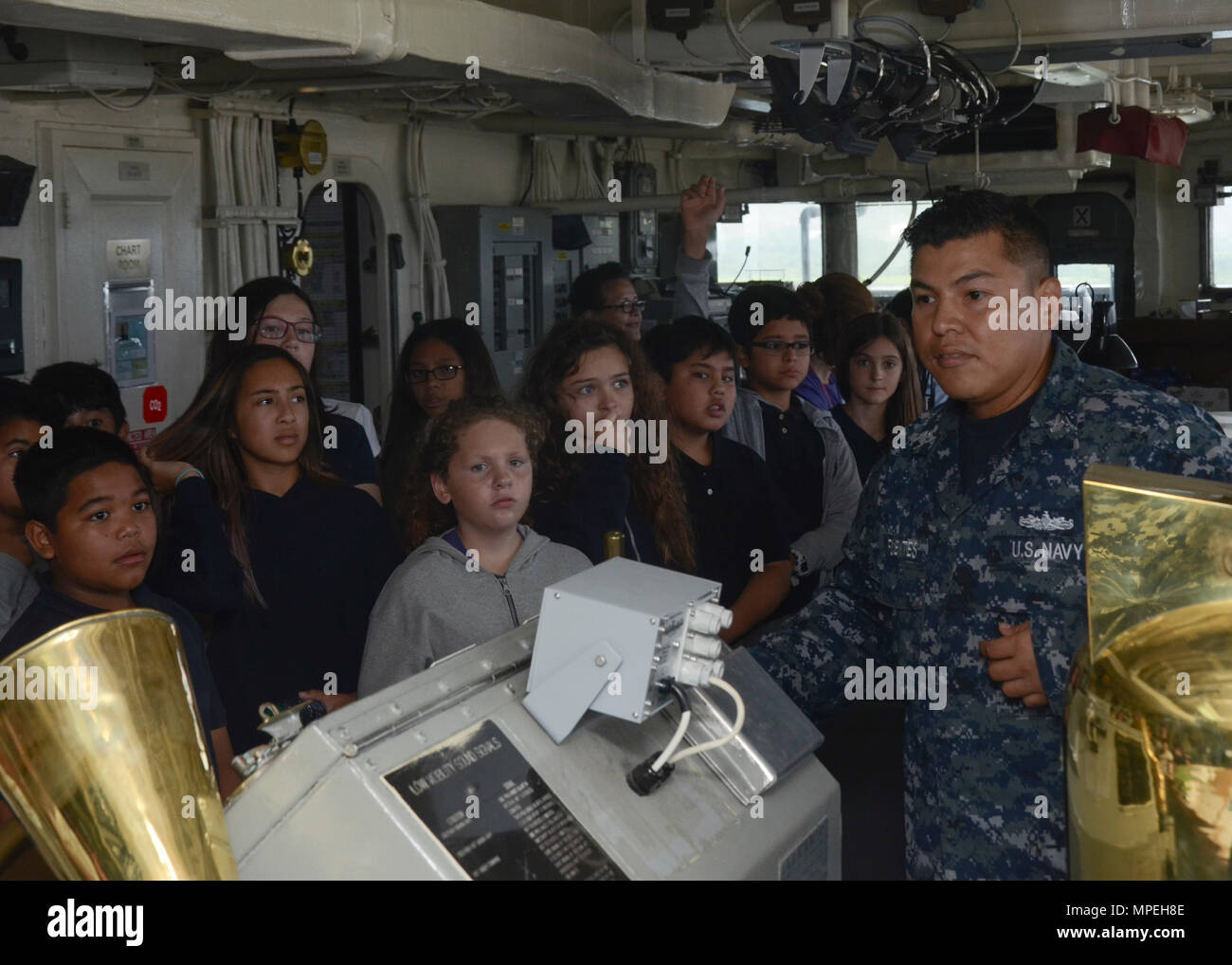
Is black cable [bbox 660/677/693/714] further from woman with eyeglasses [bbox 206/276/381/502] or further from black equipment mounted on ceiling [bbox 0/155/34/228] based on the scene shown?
black equipment mounted on ceiling [bbox 0/155/34/228]

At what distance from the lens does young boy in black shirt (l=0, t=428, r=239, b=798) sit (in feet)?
7.02

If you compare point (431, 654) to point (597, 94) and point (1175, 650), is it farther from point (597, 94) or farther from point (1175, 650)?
point (597, 94)

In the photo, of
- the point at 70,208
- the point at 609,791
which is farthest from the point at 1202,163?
the point at 609,791

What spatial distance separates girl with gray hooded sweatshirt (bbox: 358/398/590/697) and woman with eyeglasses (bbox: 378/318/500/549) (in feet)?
2.75

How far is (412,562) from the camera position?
2307 millimetres

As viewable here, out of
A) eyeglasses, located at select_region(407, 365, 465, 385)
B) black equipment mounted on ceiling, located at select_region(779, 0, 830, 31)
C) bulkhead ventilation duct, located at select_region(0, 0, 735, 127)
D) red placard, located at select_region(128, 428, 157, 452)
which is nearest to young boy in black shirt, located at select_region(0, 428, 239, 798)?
bulkhead ventilation duct, located at select_region(0, 0, 735, 127)

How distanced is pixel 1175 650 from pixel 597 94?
2.82 m

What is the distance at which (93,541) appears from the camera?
216cm

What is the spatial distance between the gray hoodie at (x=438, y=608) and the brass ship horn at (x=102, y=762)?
3.55ft

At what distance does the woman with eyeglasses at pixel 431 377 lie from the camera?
3416 millimetres

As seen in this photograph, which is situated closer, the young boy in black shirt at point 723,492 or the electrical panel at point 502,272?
the young boy in black shirt at point 723,492

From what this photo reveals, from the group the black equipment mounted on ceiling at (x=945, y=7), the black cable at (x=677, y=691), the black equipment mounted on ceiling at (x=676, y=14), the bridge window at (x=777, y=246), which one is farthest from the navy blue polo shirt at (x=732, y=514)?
the bridge window at (x=777, y=246)

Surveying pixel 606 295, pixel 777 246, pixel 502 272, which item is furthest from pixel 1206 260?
pixel 606 295

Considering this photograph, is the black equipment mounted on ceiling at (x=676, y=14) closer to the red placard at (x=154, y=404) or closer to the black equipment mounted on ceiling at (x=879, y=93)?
the black equipment mounted on ceiling at (x=879, y=93)
